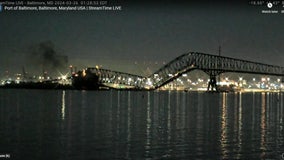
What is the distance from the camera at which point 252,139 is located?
31.2m

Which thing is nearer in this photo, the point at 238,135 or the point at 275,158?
the point at 275,158

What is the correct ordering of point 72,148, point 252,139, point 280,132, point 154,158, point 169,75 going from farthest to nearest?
point 169,75 → point 280,132 → point 252,139 → point 72,148 → point 154,158

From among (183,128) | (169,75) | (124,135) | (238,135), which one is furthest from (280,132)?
(169,75)

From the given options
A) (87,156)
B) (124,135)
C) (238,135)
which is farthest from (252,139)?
(87,156)

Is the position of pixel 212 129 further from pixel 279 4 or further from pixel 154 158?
pixel 154 158

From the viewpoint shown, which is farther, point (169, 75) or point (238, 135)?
point (169, 75)

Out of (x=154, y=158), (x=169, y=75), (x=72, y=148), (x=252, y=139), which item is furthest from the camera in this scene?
(x=169, y=75)

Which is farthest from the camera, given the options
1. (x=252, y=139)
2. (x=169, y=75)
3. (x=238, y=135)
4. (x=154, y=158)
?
(x=169, y=75)

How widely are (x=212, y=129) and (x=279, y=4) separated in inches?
413

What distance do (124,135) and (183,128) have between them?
7176 mm

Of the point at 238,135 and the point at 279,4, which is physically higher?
the point at 279,4

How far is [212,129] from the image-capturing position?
122ft

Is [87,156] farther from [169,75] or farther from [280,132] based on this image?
[169,75]

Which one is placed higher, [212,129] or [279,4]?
[279,4]
